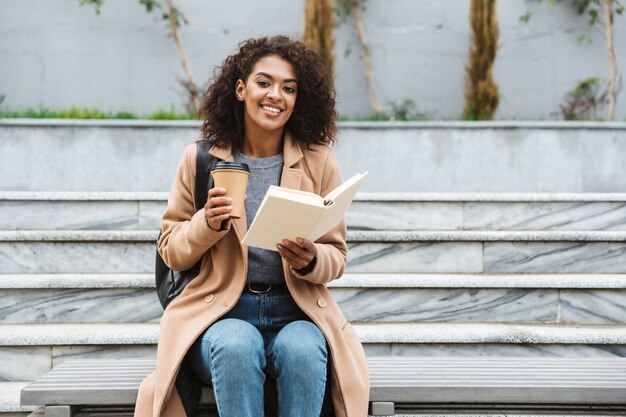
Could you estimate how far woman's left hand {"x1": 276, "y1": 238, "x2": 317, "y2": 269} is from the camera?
195 cm

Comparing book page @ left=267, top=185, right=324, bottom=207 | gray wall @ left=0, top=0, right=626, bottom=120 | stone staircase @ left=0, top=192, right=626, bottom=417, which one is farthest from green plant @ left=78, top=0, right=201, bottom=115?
book page @ left=267, top=185, right=324, bottom=207

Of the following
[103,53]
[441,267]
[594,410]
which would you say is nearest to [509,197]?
[441,267]

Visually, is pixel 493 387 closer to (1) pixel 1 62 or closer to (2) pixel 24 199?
(2) pixel 24 199

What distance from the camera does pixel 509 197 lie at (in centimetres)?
385

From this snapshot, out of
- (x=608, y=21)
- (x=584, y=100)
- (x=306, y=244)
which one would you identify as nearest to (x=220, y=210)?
(x=306, y=244)

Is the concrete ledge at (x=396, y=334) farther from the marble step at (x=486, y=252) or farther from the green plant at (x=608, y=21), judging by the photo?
the green plant at (x=608, y=21)

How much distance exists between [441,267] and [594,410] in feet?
4.29

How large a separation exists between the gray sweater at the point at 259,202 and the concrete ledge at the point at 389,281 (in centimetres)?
99

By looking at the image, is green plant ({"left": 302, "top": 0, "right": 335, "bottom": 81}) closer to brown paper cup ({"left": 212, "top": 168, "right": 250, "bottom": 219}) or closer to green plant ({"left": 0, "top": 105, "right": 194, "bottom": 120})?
green plant ({"left": 0, "top": 105, "right": 194, "bottom": 120})

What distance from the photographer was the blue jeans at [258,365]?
1.91 meters

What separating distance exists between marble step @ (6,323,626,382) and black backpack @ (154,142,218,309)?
0.77 m

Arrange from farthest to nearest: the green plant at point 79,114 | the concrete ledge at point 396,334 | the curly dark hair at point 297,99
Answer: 1. the green plant at point 79,114
2. the concrete ledge at point 396,334
3. the curly dark hair at point 297,99

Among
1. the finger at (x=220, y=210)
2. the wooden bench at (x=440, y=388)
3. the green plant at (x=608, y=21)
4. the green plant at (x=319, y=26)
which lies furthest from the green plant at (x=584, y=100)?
the finger at (x=220, y=210)

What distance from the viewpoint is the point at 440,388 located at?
212cm
